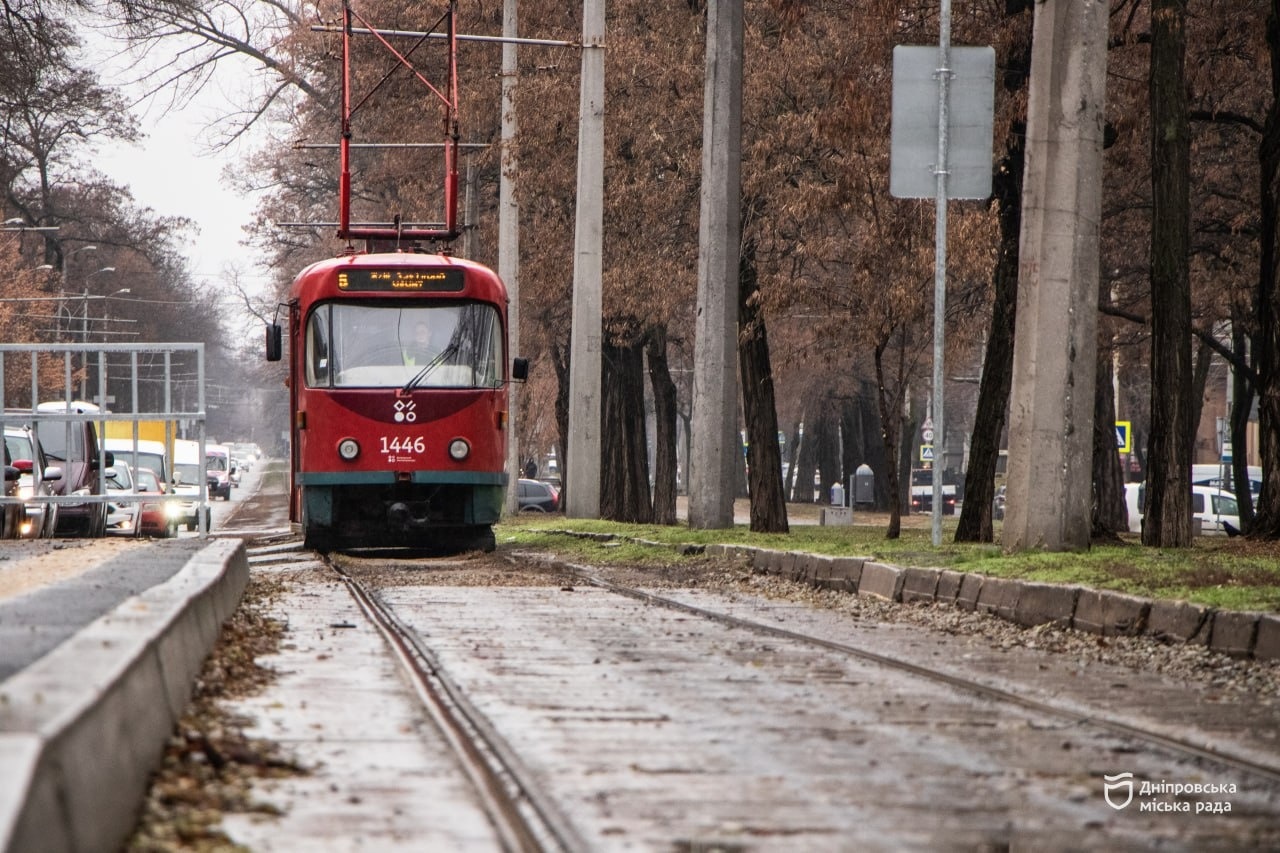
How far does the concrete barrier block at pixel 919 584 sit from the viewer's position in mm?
14852

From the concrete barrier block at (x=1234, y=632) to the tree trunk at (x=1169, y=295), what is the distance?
891cm

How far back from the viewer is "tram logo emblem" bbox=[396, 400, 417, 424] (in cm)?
2195

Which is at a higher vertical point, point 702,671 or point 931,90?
point 931,90

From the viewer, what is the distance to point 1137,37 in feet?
73.3

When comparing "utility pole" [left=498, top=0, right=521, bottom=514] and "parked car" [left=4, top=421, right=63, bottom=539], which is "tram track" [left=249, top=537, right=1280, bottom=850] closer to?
"parked car" [left=4, top=421, right=63, bottom=539]

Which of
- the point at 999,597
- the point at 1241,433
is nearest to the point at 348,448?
the point at 999,597

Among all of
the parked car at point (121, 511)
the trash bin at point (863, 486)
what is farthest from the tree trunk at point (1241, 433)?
the trash bin at point (863, 486)

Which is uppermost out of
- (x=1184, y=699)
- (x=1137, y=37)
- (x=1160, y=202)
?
(x=1137, y=37)

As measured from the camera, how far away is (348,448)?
21797 mm

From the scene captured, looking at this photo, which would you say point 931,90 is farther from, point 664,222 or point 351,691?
point 664,222

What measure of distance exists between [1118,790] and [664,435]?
3518 centimetres

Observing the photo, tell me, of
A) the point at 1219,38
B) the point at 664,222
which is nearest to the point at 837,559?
the point at 1219,38

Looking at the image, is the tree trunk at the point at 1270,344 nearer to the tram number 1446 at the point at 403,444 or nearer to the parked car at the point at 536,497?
the tram number 1446 at the point at 403,444

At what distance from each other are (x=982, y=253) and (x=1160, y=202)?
10.0 feet
